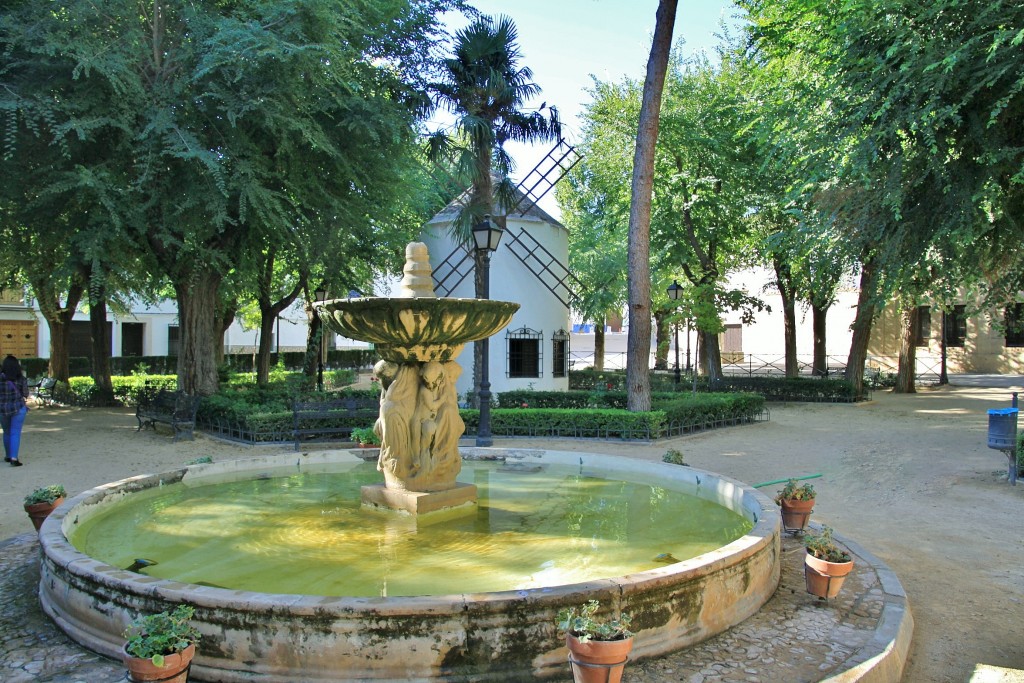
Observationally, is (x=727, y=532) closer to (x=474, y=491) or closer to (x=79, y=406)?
(x=474, y=491)

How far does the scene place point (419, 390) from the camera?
23.5 ft

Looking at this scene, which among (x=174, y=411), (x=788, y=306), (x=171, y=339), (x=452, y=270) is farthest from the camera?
(x=171, y=339)

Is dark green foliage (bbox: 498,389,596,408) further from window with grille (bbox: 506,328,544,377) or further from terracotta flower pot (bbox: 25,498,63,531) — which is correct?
terracotta flower pot (bbox: 25,498,63,531)

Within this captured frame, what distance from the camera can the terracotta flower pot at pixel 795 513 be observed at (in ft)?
22.1

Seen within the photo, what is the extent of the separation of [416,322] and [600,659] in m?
3.64

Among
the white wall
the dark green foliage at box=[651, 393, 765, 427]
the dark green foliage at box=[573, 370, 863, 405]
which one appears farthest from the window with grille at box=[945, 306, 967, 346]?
the white wall

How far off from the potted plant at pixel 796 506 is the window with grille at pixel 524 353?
582 inches

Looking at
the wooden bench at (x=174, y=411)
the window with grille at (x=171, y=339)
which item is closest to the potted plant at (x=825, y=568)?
the wooden bench at (x=174, y=411)

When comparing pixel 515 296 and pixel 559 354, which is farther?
pixel 559 354

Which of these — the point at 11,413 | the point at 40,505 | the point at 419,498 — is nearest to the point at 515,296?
the point at 11,413

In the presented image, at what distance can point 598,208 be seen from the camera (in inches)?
1378

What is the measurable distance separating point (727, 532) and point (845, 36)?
378 inches

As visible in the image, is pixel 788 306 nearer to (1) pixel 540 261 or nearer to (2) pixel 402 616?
(1) pixel 540 261

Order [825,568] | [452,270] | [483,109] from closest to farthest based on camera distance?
[825,568], [483,109], [452,270]
